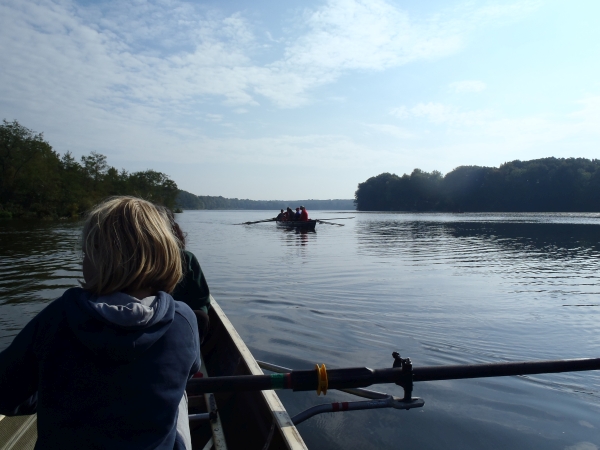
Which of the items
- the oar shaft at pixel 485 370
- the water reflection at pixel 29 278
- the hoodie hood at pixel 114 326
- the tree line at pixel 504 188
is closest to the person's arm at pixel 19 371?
the hoodie hood at pixel 114 326

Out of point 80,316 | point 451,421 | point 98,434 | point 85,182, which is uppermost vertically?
point 85,182

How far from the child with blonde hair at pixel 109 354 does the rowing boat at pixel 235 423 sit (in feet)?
4.05

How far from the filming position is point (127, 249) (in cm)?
169

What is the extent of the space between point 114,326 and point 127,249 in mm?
332

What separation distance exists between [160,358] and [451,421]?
403cm

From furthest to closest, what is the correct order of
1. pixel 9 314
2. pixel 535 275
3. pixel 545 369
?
pixel 535 275 < pixel 9 314 < pixel 545 369

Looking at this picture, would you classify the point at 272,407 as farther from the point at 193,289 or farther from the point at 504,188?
the point at 504,188

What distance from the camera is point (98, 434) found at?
60.5 inches

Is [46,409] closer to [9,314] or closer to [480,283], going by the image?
[9,314]

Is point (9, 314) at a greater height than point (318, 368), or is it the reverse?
point (318, 368)

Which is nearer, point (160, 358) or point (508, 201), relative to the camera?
point (160, 358)

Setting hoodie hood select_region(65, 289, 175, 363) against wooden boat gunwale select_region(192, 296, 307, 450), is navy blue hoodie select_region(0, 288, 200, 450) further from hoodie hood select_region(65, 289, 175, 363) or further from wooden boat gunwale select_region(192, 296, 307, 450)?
wooden boat gunwale select_region(192, 296, 307, 450)

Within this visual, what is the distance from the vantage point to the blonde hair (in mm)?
1659

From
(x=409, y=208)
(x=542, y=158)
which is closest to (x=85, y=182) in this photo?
(x=409, y=208)
